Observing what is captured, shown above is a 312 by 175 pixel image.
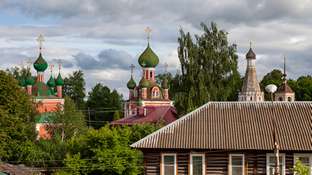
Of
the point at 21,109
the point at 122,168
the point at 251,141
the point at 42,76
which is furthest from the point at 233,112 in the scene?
the point at 42,76

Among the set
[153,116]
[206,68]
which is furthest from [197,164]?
[153,116]

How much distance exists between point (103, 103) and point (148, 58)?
25.2 meters

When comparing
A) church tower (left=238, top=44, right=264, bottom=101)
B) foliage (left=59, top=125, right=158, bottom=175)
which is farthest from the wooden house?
church tower (left=238, top=44, right=264, bottom=101)

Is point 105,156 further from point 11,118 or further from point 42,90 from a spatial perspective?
point 42,90

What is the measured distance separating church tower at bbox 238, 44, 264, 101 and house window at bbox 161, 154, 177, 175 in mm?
29339

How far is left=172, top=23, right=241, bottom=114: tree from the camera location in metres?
47.8

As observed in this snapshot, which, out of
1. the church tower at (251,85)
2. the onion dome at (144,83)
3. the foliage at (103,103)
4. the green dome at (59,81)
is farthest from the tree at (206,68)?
the foliage at (103,103)

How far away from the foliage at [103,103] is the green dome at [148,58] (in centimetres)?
2239

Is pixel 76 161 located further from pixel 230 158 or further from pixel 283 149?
pixel 283 149

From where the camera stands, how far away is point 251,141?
96.2ft

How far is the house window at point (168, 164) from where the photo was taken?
30250 mm

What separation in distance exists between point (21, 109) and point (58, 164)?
19.6ft

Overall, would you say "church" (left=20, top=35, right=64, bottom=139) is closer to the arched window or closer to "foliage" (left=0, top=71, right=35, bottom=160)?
the arched window

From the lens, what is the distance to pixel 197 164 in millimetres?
30156
